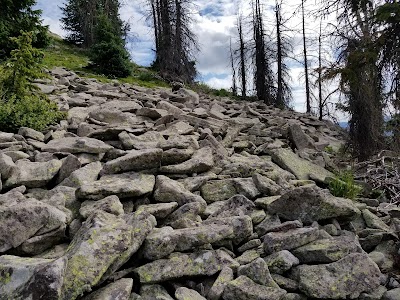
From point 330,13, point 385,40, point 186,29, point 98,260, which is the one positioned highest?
point 186,29

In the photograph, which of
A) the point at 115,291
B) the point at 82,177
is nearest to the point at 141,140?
the point at 82,177

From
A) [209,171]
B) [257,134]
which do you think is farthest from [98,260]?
[257,134]

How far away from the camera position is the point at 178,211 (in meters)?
4.95

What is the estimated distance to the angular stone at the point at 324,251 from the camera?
13.5 ft

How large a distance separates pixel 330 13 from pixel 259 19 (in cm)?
1901

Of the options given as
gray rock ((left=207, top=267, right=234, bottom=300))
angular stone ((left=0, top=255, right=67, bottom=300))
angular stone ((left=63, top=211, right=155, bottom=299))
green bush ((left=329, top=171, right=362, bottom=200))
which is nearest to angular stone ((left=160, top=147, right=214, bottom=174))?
angular stone ((left=63, top=211, right=155, bottom=299))

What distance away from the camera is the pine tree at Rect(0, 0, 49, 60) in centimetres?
1653

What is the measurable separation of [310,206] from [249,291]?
6.00 feet

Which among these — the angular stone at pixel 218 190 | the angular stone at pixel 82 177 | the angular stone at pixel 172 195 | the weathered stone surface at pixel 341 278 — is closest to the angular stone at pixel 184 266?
the weathered stone surface at pixel 341 278

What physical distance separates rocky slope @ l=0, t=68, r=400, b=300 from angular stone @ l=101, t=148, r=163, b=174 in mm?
17

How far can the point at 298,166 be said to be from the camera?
7359 mm

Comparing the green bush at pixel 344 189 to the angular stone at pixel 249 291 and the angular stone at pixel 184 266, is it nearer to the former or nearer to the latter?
the angular stone at pixel 184 266

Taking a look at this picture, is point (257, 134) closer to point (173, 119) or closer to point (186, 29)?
point (173, 119)

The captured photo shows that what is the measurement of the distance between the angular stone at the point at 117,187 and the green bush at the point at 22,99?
348cm
